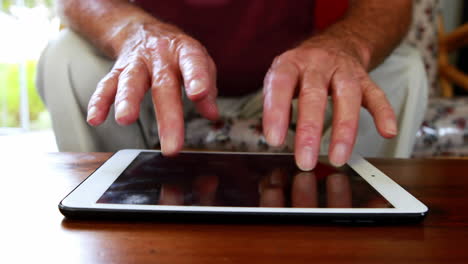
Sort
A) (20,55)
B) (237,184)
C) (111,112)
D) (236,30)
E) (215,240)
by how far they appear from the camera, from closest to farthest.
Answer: (215,240) < (237,184) < (111,112) < (236,30) < (20,55)

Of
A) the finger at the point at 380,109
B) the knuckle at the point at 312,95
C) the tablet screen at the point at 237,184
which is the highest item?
the knuckle at the point at 312,95

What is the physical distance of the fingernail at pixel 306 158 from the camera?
0.37 m

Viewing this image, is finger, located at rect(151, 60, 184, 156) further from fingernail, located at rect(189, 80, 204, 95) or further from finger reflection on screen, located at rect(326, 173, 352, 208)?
finger reflection on screen, located at rect(326, 173, 352, 208)

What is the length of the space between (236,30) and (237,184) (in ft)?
1.87

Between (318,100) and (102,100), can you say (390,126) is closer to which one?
(318,100)

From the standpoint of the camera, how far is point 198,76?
15.5 inches

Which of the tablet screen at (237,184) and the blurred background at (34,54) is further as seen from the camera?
the blurred background at (34,54)

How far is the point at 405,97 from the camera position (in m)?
0.76

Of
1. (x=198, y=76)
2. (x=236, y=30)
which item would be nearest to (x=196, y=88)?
(x=198, y=76)

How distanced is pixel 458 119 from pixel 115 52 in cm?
86

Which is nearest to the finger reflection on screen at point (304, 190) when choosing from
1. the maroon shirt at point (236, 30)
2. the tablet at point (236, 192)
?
the tablet at point (236, 192)

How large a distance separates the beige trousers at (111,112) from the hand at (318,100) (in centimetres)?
26

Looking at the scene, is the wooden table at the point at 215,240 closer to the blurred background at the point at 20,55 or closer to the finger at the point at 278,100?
the finger at the point at 278,100

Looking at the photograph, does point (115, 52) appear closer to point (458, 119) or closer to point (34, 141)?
point (458, 119)
